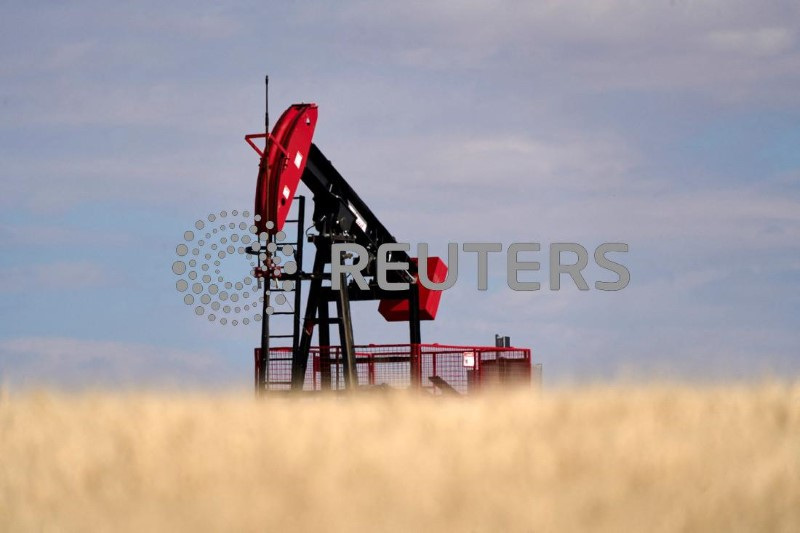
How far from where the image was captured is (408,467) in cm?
1002

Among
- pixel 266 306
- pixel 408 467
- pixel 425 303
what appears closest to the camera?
pixel 408 467

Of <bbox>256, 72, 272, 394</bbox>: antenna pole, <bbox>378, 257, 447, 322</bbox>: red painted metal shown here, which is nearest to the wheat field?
<bbox>256, 72, 272, 394</bbox>: antenna pole

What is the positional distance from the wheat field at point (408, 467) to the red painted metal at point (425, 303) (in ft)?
31.5

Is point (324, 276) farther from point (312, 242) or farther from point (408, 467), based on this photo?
point (408, 467)

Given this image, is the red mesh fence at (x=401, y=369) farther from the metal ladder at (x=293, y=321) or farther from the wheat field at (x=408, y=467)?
the wheat field at (x=408, y=467)

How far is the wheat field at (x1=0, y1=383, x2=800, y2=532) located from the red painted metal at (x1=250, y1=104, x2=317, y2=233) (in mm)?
5313

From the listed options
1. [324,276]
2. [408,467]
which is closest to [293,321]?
[324,276]

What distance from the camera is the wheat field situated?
9.18 m

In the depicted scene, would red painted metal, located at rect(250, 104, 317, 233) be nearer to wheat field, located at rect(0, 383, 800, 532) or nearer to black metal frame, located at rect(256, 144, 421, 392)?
black metal frame, located at rect(256, 144, 421, 392)

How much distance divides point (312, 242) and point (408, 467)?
956 cm

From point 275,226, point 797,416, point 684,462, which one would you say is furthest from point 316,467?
point 275,226

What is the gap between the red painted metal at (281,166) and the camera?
17.6 m

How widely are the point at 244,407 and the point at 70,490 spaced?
10.8 feet

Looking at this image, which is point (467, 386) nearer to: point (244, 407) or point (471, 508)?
point (244, 407)
